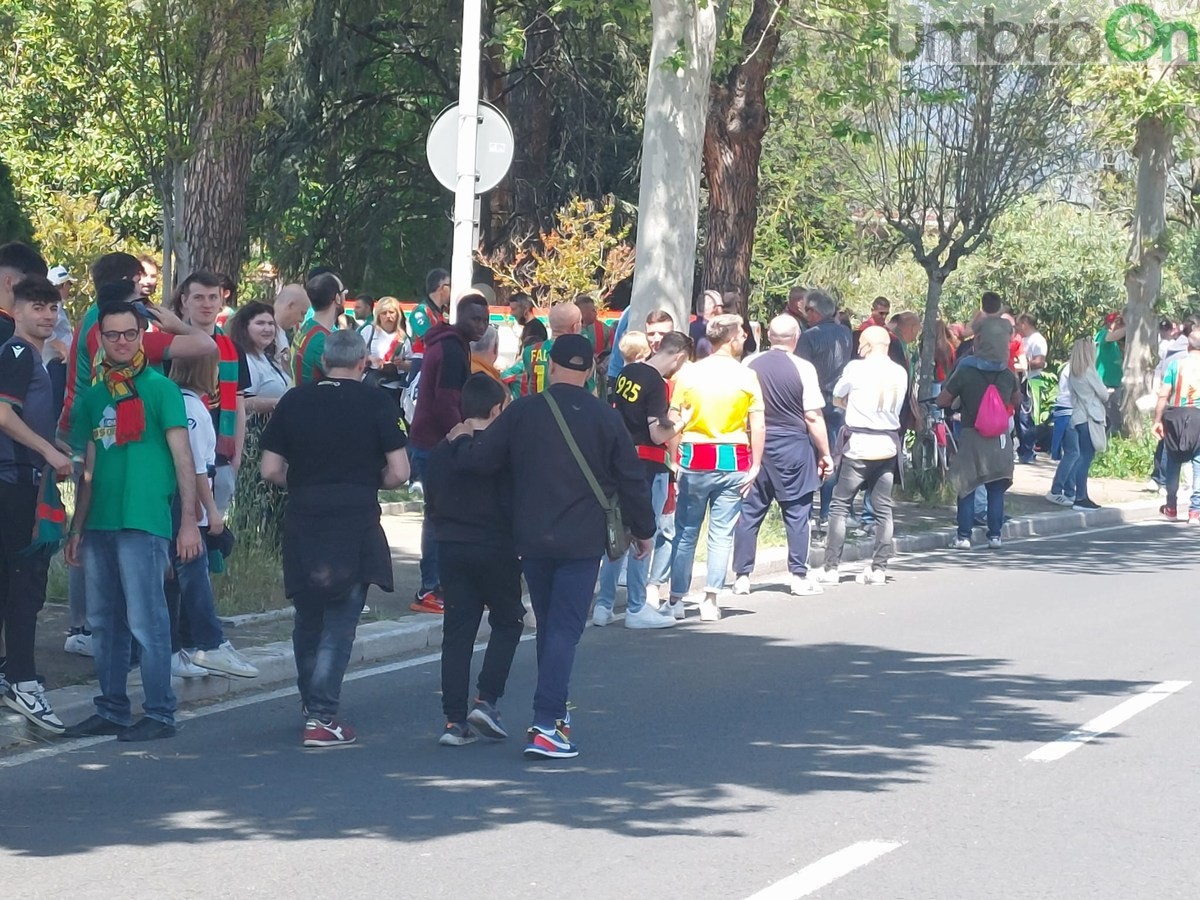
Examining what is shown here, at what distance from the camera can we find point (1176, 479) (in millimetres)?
20281

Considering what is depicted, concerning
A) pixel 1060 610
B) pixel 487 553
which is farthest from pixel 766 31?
pixel 487 553

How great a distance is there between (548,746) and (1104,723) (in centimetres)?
276

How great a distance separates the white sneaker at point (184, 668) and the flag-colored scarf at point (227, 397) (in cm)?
109

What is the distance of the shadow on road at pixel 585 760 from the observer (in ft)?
22.1

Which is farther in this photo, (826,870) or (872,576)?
(872,576)

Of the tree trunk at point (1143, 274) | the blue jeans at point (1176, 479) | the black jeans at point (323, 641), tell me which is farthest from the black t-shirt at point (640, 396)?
the tree trunk at point (1143, 274)

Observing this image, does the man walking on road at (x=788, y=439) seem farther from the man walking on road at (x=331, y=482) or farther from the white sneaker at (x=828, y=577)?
the man walking on road at (x=331, y=482)

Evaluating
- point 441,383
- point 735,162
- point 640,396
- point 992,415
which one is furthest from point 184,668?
point 735,162

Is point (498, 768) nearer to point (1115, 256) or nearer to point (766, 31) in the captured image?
point (766, 31)

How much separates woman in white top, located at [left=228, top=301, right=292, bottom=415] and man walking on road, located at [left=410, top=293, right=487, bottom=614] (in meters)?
0.88

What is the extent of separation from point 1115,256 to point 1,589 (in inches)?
1422

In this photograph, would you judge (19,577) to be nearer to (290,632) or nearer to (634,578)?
(290,632)

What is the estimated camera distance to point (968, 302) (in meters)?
41.8

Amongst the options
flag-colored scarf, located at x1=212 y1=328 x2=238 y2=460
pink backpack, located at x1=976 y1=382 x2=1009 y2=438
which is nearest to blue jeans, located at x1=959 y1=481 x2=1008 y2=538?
pink backpack, located at x1=976 y1=382 x2=1009 y2=438
